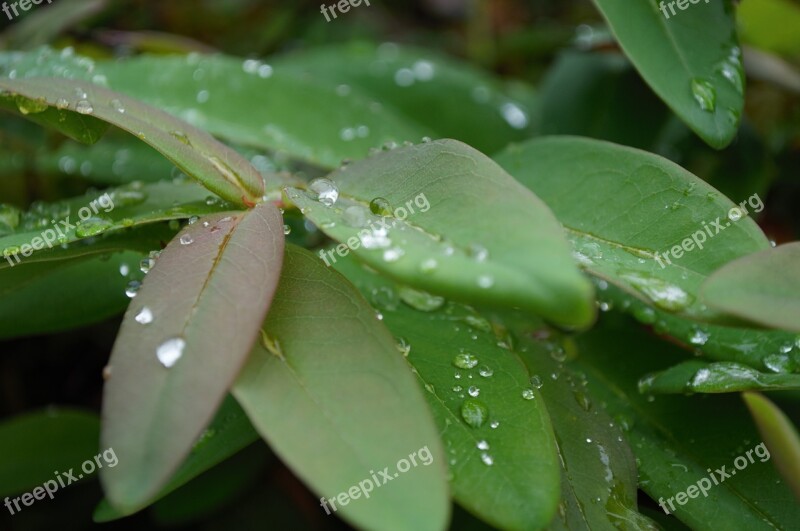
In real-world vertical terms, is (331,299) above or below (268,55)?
above

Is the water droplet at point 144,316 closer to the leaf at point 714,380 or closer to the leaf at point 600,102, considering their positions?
the leaf at point 714,380

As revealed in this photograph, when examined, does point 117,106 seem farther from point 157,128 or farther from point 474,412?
point 474,412

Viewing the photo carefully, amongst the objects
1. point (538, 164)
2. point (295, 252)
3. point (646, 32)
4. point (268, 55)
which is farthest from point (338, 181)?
point (268, 55)

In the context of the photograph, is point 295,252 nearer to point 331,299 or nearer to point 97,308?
point 331,299

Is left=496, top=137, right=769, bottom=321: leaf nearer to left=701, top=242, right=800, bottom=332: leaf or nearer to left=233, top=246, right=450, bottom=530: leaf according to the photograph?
left=701, top=242, right=800, bottom=332: leaf

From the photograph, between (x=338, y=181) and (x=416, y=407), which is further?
(x=338, y=181)

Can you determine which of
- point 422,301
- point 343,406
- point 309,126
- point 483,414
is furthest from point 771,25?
point 343,406

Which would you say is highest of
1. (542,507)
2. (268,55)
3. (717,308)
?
(717,308)

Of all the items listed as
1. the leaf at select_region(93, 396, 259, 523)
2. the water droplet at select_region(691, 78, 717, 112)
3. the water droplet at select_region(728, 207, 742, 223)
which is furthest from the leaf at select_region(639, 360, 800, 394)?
the leaf at select_region(93, 396, 259, 523)
